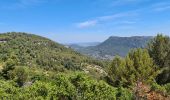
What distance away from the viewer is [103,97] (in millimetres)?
30234

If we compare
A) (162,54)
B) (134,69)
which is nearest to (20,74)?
(162,54)

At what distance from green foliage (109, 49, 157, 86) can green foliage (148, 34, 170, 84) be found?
2.64 metres

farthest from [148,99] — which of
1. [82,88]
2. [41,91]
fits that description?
[41,91]

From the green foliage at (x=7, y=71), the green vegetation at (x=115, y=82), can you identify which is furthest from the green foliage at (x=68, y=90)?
the green foliage at (x=7, y=71)

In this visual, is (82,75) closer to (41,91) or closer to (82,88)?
(82,88)

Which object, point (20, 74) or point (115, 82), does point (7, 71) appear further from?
point (115, 82)

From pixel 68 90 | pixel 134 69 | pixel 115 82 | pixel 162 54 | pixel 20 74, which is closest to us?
pixel 68 90

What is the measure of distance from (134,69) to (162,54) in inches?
283

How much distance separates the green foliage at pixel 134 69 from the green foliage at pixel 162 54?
104 inches

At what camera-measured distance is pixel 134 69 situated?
49.6m

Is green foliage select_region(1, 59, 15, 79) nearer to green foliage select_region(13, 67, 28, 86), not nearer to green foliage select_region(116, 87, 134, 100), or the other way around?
green foliage select_region(13, 67, 28, 86)

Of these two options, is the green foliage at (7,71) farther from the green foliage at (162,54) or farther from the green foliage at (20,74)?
the green foliage at (162,54)

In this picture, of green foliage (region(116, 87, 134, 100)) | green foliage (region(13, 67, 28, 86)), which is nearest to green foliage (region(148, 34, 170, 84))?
Result: green foliage (region(116, 87, 134, 100))

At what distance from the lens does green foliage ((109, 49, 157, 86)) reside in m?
49.4
